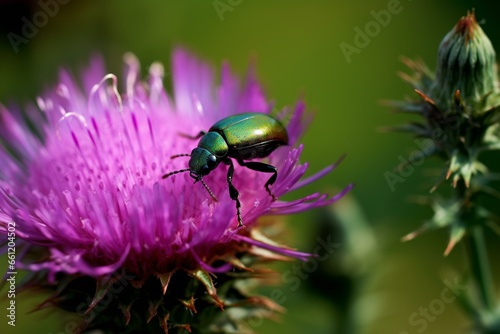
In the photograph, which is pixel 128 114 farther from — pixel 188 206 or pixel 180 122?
pixel 188 206

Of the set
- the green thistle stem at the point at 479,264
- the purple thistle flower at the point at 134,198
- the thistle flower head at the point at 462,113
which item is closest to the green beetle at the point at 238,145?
the purple thistle flower at the point at 134,198

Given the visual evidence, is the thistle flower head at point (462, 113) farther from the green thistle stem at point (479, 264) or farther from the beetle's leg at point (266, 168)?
the beetle's leg at point (266, 168)

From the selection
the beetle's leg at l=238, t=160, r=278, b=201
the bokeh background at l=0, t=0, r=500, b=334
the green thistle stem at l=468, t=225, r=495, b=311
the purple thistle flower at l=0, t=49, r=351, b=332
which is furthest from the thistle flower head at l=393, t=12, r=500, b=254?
the bokeh background at l=0, t=0, r=500, b=334

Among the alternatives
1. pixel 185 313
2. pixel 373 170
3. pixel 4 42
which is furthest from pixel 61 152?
pixel 373 170

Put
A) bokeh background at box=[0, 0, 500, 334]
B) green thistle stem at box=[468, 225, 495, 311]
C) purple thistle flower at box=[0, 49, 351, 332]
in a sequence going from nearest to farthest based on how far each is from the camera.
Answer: purple thistle flower at box=[0, 49, 351, 332] → green thistle stem at box=[468, 225, 495, 311] → bokeh background at box=[0, 0, 500, 334]

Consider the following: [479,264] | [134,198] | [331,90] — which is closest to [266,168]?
[134,198]

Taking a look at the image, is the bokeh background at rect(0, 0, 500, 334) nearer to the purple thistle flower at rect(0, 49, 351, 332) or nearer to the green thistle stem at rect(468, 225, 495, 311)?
the purple thistle flower at rect(0, 49, 351, 332)

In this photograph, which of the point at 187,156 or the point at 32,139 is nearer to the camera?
the point at 187,156
